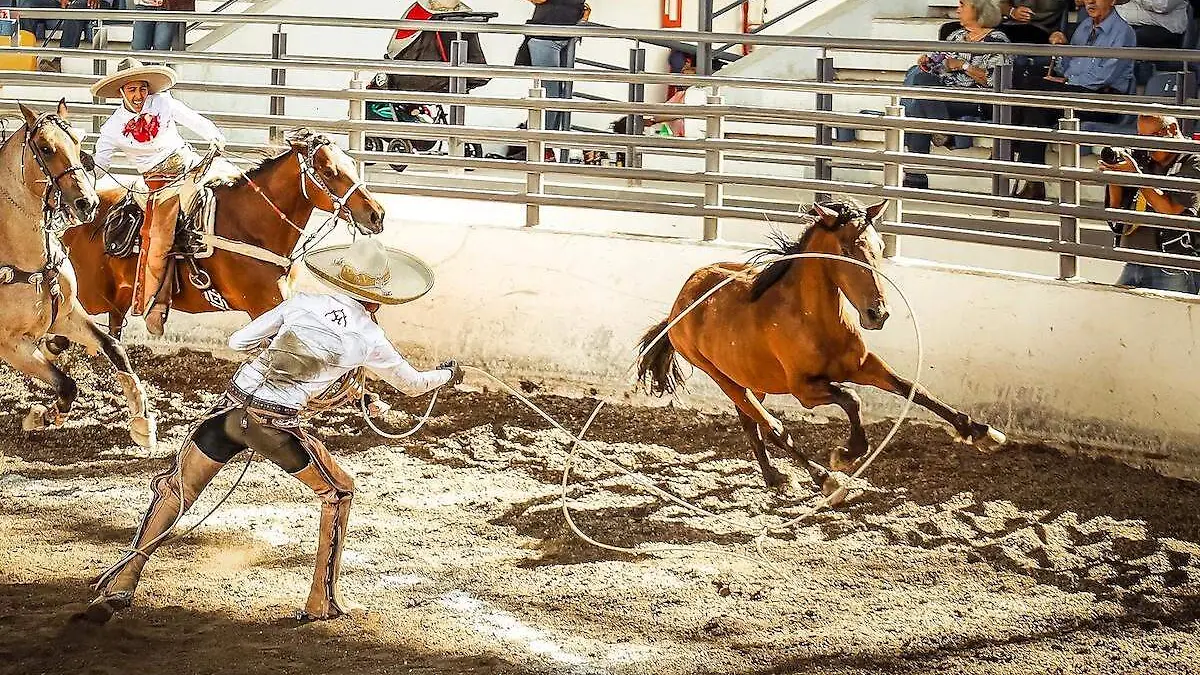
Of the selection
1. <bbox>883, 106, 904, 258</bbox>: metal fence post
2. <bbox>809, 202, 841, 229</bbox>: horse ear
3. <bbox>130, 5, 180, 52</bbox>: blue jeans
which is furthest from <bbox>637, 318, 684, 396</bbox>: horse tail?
<bbox>130, 5, 180, 52</bbox>: blue jeans

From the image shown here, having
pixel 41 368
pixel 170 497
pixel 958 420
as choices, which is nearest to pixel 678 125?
pixel 41 368

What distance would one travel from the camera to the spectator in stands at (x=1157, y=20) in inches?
384

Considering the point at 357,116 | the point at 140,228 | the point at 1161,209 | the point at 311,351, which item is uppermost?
the point at 357,116

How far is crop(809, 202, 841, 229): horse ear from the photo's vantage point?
6020 millimetres

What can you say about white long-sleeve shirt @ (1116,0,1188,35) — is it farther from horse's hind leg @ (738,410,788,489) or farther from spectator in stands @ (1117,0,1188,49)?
horse's hind leg @ (738,410,788,489)

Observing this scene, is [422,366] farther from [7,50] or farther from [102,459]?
[7,50]

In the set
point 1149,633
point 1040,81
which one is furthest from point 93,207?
point 1040,81

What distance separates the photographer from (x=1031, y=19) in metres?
10.4

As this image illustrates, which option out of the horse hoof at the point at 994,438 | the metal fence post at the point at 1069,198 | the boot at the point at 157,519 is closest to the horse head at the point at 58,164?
the boot at the point at 157,519

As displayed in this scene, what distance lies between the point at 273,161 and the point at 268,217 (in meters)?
0.32

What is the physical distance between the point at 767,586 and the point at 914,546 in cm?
88

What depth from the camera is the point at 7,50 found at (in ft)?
37.0

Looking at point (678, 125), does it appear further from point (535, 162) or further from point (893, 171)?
point (893, 171)

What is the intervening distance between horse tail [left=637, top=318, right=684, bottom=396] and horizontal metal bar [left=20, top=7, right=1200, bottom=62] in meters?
2.54
